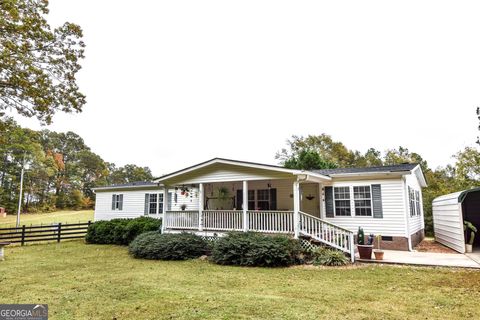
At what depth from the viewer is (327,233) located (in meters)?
10.0

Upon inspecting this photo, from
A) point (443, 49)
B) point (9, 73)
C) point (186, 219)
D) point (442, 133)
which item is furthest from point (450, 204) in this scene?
point (442, 133)

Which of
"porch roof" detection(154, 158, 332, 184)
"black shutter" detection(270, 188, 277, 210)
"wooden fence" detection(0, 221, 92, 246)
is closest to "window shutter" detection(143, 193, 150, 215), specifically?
"wooden fence" detection(0, 221, 92, 246)

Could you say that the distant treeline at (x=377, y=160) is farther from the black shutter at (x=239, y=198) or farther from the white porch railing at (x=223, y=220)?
the white porch railing at (x=223, y=220)

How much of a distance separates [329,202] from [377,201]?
195cm

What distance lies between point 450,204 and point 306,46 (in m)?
9.54

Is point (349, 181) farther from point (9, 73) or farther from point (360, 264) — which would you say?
point (9, 73)

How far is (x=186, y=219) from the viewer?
12.9 m

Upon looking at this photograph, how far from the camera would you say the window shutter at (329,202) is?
12480mm

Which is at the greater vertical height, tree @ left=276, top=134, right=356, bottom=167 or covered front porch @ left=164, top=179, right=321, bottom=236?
tree @ left=276, top=134, right=356, bottom=167

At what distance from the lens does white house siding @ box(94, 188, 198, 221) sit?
16.6 metres

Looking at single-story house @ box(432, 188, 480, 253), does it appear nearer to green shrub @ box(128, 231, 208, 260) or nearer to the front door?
the front door

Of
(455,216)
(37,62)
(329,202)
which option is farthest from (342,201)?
(37,62)

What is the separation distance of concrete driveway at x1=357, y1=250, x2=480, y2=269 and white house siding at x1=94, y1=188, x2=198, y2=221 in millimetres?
10245

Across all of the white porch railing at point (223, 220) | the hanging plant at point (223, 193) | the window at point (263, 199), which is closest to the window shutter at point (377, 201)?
the window at point (263, 199)
